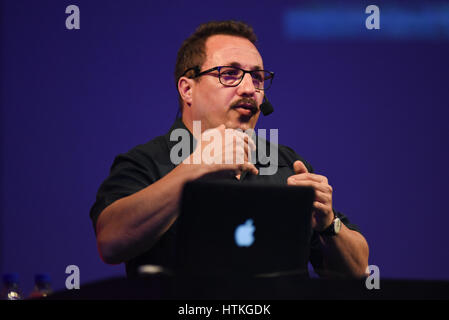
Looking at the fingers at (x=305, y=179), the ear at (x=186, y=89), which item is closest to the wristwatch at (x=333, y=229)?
the fingers at (x=305, y=179)

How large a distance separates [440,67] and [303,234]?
189 centimetres

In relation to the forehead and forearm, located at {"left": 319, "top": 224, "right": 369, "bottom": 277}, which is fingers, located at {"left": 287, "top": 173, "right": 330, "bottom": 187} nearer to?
forearm, located at {"left": 319, "top": 224, "right": 369, "bottom": 277}

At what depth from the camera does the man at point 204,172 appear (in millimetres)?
1111

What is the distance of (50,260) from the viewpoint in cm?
224

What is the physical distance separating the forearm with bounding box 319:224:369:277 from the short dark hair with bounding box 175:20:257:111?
728 mm

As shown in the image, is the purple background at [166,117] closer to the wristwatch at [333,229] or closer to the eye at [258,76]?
the eye at [258,76]

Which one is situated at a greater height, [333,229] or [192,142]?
[192,142]

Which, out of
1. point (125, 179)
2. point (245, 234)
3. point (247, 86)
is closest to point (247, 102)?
point (247, 86)

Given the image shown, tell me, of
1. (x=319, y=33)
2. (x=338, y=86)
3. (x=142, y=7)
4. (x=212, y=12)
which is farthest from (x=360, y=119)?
(x=142, y=7)

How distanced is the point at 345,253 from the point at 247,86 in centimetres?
59

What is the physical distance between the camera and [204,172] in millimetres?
Answer: 1077

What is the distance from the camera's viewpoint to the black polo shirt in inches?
50.9

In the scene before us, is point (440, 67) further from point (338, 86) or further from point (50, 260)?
point (50, 260)

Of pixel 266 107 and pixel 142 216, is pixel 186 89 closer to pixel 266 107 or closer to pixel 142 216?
pixel 266 107
